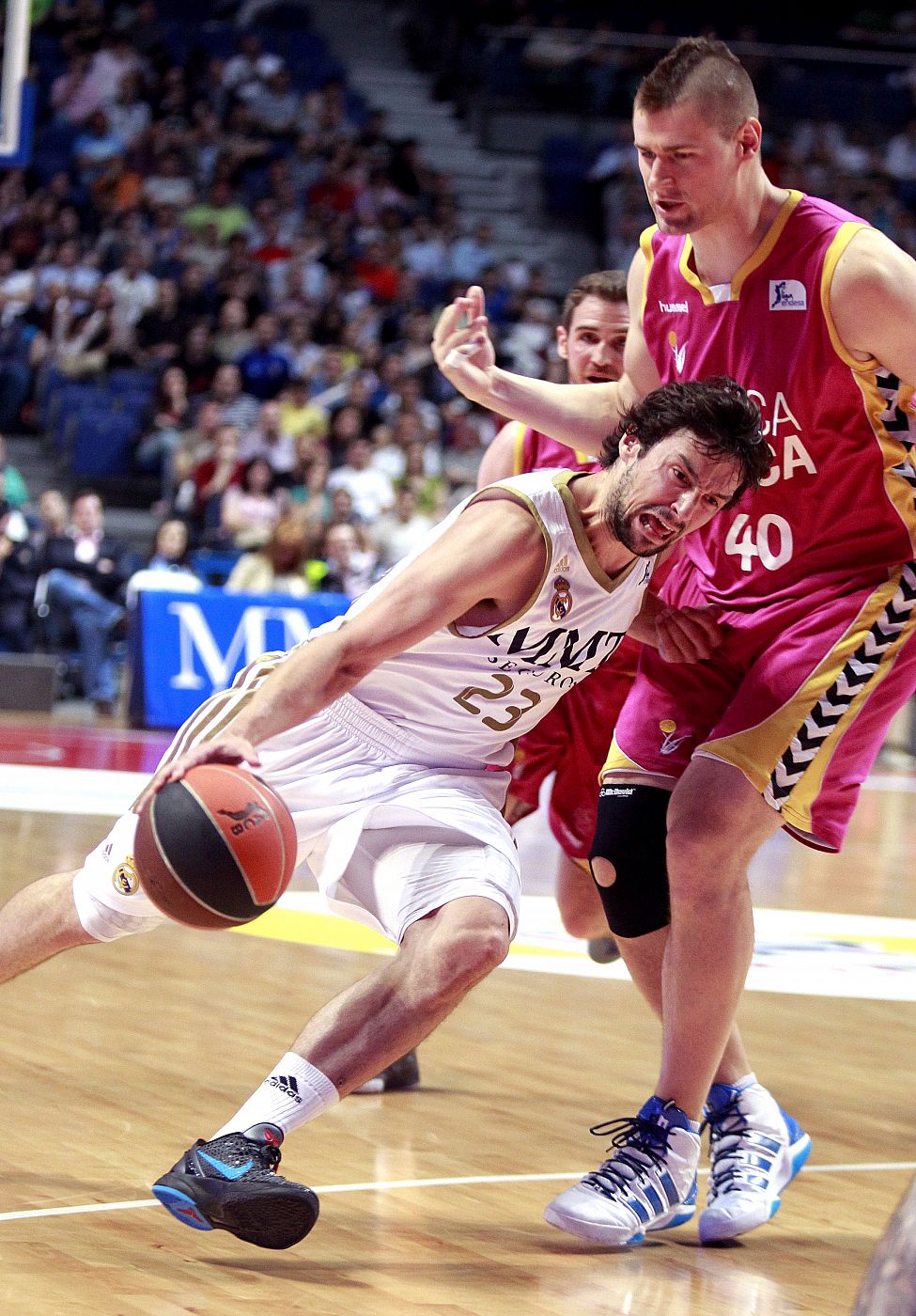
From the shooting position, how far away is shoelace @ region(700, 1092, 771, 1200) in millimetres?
3531

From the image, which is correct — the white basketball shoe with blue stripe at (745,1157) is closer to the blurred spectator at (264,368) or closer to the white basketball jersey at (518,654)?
the white basketball jersey at (518,654)

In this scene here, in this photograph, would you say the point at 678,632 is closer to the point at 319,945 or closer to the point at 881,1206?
the point at 881,1206

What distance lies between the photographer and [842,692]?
3.55 meters

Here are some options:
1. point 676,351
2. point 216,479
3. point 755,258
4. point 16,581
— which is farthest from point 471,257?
point 755,258

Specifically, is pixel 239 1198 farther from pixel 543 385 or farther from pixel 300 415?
pixel 300 415

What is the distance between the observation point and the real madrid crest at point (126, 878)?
3.27m

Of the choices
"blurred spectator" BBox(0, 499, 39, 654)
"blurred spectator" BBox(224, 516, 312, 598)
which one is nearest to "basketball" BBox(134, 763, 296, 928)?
"blurred spectator" BBox(224, 516, 312, 598)

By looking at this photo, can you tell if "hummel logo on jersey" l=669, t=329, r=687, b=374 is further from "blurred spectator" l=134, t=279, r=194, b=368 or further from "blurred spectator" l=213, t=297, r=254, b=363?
"blurred spectator" l=213, t=297, r=254, b=363

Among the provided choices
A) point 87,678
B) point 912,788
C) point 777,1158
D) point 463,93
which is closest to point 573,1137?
point 777,1158

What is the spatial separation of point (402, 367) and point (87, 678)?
487 centimetres

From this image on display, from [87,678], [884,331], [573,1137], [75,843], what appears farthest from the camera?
[87,678]

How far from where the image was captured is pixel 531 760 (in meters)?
4.85

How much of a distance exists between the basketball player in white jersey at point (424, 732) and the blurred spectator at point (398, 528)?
10.1 meters

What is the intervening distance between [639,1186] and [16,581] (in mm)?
10123
